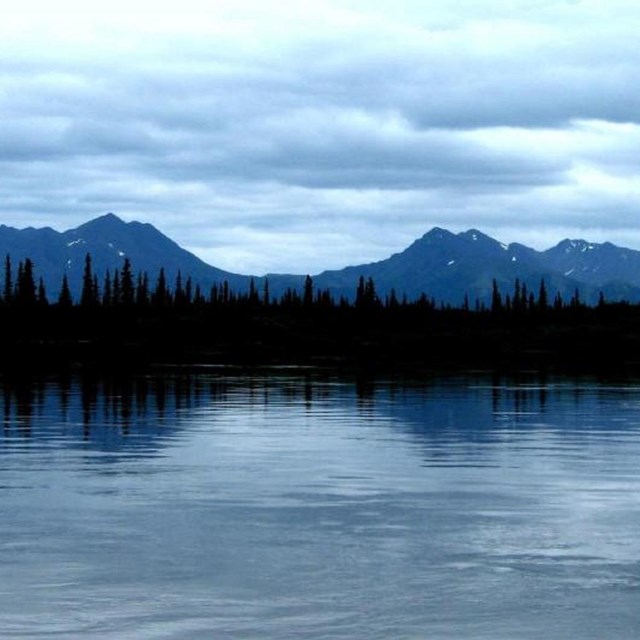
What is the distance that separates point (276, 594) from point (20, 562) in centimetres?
510

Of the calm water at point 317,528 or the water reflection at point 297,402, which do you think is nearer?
the calm water at point 317,528

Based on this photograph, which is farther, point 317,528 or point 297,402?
point 297,402

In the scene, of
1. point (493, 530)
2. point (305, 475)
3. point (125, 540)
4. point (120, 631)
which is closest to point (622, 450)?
point (305, 475)

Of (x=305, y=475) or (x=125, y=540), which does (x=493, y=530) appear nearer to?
(x=125, y=540)

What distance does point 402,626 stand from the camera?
19.7 meters

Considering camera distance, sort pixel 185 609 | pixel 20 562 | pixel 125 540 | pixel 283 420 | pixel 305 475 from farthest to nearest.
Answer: pixel 283 420, pixel 305 475, pixel 125 540, pixel 20 562, pixel 185 609

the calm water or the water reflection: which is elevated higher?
the water reflection

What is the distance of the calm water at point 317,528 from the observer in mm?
20375

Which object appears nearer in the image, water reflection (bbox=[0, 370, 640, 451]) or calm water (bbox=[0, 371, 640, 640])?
calm water (bbox=[0, 371, 640, 640])

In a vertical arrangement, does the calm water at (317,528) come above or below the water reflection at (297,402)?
below

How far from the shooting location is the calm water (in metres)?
20.4

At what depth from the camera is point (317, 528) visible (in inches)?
1122

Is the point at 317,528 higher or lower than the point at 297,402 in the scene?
lower

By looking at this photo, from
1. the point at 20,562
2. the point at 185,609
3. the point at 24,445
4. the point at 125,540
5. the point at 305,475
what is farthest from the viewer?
the point at 24,445
